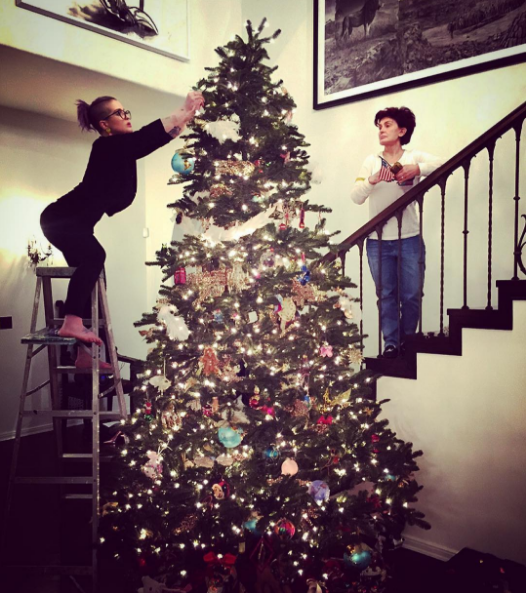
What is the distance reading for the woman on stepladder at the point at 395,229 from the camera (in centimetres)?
299

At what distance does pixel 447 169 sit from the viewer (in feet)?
8.34

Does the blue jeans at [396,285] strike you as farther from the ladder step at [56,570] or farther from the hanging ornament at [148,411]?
the ladder step at [56,570]

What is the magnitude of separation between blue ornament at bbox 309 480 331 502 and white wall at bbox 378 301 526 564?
860 mm

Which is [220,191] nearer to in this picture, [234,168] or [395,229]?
[234,168]

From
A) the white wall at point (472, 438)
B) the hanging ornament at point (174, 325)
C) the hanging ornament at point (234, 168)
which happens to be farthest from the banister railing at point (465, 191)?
the hanging ornament at point (174, 325)

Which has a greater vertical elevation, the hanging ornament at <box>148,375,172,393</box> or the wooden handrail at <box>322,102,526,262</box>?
the wooden handrail at <box>322,102,526,262</box>

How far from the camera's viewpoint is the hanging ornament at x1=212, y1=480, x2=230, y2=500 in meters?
2.05

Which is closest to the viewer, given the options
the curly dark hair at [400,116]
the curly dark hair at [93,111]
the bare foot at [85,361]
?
the bare foot at [85,361]

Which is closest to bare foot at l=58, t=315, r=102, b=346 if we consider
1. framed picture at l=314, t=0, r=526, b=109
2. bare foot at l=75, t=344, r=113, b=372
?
bare foot at l=75, t=344, r=113, b=372

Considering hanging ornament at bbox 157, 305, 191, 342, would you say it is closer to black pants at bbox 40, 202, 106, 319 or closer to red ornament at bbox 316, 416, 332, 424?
black pants at bbox 40, 202, 106, 319

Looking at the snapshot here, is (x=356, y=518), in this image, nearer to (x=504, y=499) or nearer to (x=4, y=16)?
(x=504, y=499)

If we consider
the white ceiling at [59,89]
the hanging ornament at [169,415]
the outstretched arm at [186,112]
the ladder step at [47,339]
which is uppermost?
the white ceiling at [59,89]

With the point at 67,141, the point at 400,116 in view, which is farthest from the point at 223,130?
the point at 67,141

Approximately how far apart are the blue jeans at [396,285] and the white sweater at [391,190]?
0.07 meters
